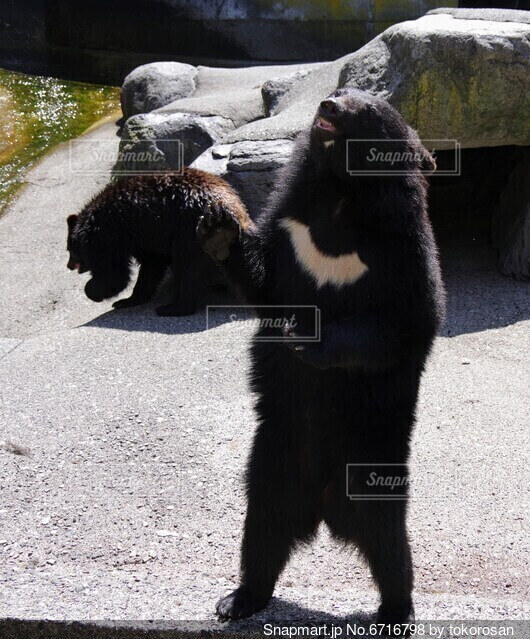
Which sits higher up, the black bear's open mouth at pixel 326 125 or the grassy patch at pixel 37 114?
the black bear's open mouth at pixel 326 125

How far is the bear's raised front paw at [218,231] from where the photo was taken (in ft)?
10.9

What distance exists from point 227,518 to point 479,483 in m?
1.41

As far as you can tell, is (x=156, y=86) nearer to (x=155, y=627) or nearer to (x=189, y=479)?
(x=189, y=479)

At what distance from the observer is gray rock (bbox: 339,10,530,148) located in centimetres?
687

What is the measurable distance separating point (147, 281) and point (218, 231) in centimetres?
498

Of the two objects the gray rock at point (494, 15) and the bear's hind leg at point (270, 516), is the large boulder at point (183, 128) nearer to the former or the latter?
the gray rock at point (494, 15)

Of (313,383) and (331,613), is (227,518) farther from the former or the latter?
(313,383)

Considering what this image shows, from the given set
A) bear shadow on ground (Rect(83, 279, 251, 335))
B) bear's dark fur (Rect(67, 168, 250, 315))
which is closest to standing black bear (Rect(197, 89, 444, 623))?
bear shadow on ground (Rect(83, 279, 251, 335))

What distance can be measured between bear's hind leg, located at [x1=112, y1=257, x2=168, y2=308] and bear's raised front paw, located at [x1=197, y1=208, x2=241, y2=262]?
4.88 m

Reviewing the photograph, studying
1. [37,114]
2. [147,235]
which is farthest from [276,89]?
[37,114]

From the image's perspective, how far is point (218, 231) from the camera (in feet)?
11.0

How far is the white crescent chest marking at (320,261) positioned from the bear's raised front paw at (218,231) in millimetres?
211
